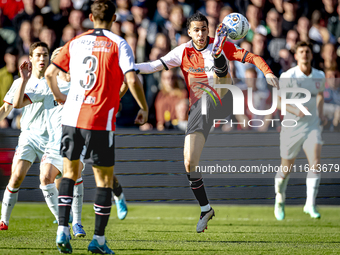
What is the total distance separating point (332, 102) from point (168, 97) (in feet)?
10.8

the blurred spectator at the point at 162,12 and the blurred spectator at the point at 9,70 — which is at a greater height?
the blurred spectator at the point at 162,12

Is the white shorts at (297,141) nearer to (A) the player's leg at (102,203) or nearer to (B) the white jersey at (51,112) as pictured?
(B) the white jersey at (51,112)

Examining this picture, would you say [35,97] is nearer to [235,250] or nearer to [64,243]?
[64,243]

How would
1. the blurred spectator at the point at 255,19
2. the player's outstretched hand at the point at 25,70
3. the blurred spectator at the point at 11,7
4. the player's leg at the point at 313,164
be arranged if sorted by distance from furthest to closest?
the blurred spectator at the point at 11,7, the blurred spectator at the point at 255,19, the player's leg at the point at 313,164, the player's outstretched hand at the point at 25,70

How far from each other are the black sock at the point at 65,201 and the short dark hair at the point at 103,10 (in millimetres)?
1603

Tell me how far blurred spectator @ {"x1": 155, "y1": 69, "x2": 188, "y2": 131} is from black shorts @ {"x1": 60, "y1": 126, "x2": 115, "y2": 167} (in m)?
4.96

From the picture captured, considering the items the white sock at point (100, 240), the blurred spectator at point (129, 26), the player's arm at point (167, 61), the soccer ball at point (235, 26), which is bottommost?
the white sock at point (100, 240)

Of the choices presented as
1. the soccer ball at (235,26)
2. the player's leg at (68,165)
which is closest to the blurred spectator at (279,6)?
the soccer ball at (235,26)

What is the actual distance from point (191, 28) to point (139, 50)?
4.11 meters

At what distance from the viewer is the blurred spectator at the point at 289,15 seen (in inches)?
417

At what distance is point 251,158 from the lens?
9.59 meters

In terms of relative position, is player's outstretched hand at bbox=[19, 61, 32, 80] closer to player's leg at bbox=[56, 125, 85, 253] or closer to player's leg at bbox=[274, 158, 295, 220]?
player's leg at bbox=[56, 125, 85, 253]

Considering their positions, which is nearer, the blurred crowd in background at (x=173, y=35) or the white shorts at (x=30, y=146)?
the white shorts at (x=30, y=146)

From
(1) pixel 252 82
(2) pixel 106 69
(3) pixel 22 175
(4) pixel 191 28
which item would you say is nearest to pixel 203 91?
(4) pixel 191 28
